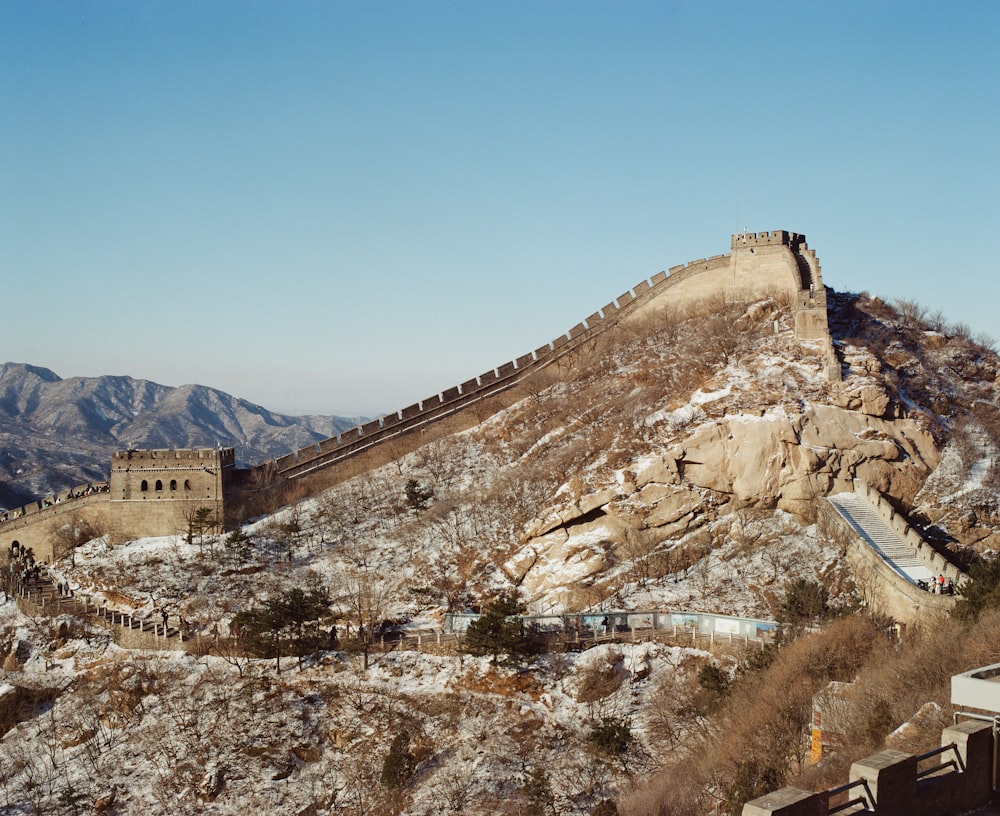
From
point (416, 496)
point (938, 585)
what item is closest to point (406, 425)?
point (416, 496)

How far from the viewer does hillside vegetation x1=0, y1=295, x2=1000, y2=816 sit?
759 inches

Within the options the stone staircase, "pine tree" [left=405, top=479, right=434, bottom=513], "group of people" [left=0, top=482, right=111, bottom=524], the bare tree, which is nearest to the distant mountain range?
"group of people" [left=0, top=482, right=111, bottom=524]

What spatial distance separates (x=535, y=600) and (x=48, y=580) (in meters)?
15.5

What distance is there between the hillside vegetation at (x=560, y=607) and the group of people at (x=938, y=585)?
1328 millimetres

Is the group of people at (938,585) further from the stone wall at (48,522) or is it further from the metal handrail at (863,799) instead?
the stone wall at (48,522)

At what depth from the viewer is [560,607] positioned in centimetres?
2573

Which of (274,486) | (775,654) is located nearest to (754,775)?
(775,654)

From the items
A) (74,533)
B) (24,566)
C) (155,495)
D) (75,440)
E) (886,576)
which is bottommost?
(886,576)

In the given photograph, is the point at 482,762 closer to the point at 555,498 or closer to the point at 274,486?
the point at 555,498

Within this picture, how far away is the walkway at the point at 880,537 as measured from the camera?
2284 cm

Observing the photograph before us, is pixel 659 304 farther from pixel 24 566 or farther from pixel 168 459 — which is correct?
pixel 24 566

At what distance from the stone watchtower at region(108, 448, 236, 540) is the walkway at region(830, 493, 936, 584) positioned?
18.9m

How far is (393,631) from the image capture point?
25.8 metres

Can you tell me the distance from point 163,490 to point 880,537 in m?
21.7
